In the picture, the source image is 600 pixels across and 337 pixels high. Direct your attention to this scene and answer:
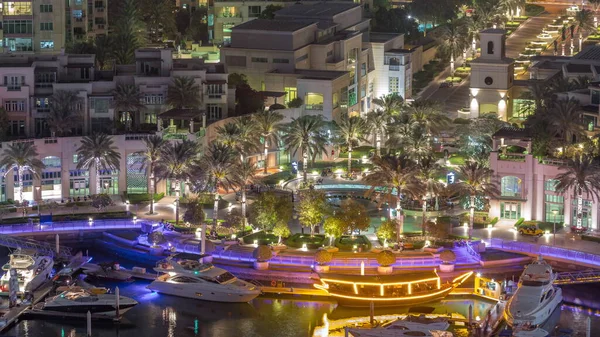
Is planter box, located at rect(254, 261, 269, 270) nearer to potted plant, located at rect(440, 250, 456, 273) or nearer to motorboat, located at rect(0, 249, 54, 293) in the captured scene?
potted plant, located at rect(440, 250, 456, 273)

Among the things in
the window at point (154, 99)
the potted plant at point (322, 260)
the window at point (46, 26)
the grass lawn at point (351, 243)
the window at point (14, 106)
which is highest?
the window at point (46, 26)

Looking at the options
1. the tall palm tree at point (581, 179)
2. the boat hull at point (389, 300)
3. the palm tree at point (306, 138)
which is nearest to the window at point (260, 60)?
the palm tree at point (306, 138)

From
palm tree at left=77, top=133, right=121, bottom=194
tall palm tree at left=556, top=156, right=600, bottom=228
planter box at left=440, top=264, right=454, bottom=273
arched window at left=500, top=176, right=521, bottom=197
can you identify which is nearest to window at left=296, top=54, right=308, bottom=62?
palm tree at left=77, top=133, right=121, bottom=194

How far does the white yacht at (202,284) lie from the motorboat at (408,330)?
39.7 ft

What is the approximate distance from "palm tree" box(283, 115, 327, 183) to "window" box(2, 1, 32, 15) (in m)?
47.3

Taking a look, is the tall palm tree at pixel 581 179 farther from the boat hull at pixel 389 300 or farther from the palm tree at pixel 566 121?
the boat hull at pixel 389 300

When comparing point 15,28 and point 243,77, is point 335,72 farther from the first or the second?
point 15,28

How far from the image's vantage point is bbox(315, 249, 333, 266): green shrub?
413ft

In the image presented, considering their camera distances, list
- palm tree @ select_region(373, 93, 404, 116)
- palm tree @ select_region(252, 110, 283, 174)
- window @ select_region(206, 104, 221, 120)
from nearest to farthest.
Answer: palm tree @ select_region(252, 110, 283, 174) < window @ select_region(206, 104, 221, 120) < palm tree @ select_region(373, 93, 404, 116)

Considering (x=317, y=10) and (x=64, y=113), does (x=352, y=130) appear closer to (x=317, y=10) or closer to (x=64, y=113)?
(x=64, y=113)

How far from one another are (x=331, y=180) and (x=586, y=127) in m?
23.4

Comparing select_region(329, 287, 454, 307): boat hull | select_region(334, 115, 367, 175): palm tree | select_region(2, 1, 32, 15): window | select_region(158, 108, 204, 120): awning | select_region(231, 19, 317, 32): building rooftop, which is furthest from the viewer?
select_region(2, 1, 32, 15): window

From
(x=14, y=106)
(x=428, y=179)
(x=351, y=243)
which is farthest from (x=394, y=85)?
(x=351, y=243)

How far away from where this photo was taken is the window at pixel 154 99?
159375 millimetres
